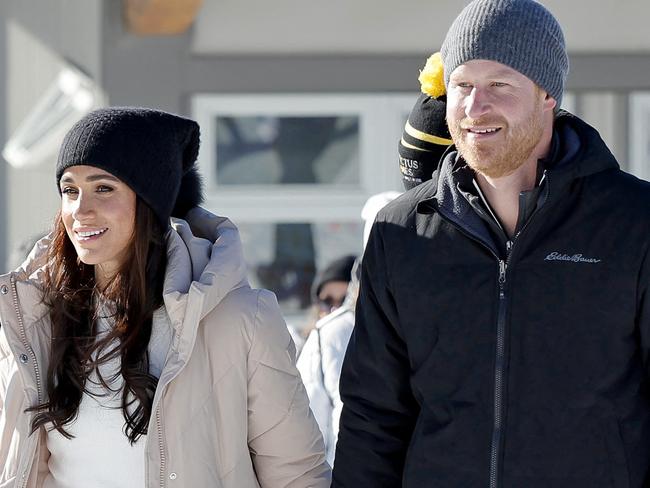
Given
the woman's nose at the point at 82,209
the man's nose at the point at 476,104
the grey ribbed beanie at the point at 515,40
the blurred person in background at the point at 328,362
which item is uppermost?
the grey ribbed beanie at the point at 515,40

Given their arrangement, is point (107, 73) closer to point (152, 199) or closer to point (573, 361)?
point (152, 199)

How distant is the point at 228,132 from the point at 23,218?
1.38m

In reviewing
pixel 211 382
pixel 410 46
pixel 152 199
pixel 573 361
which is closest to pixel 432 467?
pixel 573 361

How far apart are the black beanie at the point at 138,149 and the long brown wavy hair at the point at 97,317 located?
0.06m

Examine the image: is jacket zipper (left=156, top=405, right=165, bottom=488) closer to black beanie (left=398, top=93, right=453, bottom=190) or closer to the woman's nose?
the woman's nose

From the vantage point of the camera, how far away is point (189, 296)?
3289 millimetres

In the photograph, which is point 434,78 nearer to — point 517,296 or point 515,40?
point 515,40

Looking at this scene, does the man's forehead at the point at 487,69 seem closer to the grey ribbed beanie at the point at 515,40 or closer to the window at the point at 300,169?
the grey ribbed beanie at the point at 515,40

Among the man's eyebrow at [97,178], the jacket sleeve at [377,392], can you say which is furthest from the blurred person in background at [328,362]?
the jacket sleeve at [377,392]

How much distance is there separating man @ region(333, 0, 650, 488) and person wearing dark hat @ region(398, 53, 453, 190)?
661mm

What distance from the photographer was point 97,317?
3.52m

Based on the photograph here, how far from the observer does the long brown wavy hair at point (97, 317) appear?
3.34 m

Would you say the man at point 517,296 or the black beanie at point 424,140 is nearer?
the man at point 517,296

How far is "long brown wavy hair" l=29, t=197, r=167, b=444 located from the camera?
10.9ft
